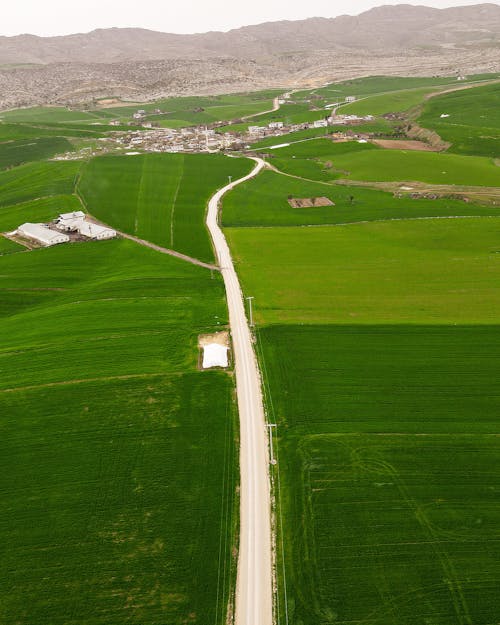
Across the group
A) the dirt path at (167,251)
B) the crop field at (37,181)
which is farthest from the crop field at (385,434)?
the crop field at (37,181)

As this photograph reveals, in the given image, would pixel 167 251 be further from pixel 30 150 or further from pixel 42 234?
pixel 30 150

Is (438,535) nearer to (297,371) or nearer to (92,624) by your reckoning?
(297,371)

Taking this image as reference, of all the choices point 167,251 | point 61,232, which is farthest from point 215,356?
point 61,232

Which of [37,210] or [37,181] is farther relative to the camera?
[37,181]

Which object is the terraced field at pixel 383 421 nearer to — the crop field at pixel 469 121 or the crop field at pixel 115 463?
the crop field at pixel 115 463

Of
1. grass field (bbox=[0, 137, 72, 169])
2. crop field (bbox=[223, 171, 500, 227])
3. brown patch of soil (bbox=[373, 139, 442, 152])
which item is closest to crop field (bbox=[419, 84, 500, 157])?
brown patch of soil (bbox=[373, 139, 442, 152])

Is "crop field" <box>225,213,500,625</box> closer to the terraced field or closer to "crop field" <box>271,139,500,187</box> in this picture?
the terraced field
